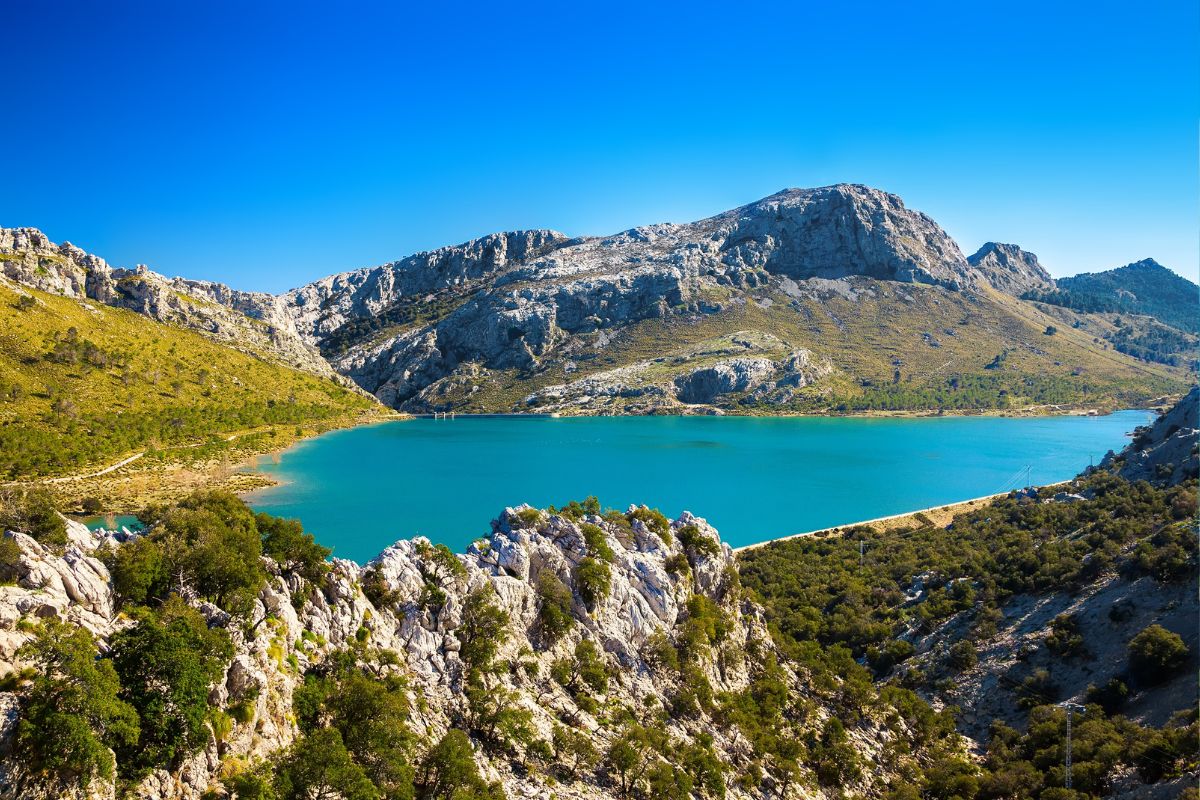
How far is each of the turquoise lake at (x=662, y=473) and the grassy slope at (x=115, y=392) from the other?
16598 millimetres

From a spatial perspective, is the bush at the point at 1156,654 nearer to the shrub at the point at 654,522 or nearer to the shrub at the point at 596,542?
the shrub at the point at 654,522

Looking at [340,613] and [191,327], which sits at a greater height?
[191,327]

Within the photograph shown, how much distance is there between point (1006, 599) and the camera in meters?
51.8

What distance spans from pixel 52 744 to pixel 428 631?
13994 millimetres

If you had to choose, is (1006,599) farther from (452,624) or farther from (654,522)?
(452,624)

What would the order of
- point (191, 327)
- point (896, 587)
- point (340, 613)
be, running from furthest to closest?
1. point (191, 327)
2. point (896, 587)
3. point (340, 613)

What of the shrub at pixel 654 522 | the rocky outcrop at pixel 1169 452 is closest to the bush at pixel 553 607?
the shrub at pixel 654 522

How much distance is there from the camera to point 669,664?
33.8m

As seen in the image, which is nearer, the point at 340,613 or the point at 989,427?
the point at 340,613

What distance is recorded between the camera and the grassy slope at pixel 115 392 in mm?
92125

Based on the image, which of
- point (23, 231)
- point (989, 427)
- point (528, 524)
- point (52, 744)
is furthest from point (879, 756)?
point (23, 231)

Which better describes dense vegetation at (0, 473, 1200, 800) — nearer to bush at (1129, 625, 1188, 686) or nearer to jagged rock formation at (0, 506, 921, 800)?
bush at (1129, 625, 1188, 686)

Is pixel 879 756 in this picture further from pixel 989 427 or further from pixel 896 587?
pixel 989 427

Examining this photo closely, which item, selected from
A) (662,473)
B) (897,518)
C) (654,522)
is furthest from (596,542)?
(662,473)
